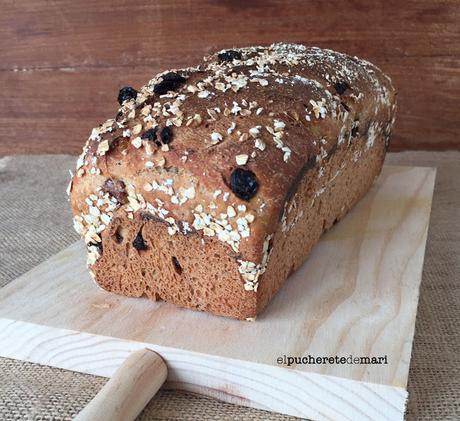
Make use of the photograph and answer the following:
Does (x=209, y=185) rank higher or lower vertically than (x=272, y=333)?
higher

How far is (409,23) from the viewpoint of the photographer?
2139 millimetres

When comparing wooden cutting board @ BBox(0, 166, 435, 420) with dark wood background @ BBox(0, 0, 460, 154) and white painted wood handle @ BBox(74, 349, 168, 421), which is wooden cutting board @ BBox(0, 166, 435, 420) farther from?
dark wood background @ BBox(0, 0, 460, 154)

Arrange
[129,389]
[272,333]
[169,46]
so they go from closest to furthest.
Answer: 1. [129,389]
2. [272,333]
3. [169,46]

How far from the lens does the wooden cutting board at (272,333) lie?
895 mm

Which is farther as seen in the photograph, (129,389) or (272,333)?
(272,333)

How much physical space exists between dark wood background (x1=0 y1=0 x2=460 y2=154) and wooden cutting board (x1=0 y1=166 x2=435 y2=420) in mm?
1075

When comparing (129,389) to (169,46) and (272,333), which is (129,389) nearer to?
(272,333)

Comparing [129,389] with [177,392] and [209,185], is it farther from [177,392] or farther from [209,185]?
[209,185]

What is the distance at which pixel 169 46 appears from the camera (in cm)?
236

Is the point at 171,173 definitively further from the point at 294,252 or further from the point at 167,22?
the point at 167,22

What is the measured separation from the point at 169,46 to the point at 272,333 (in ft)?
5.33

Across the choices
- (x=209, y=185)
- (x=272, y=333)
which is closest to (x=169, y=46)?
(x=209, y=185)

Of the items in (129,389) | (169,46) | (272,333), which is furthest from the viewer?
(169,46)

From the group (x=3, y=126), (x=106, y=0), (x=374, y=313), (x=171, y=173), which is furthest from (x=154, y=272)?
(x=3, y=126)
